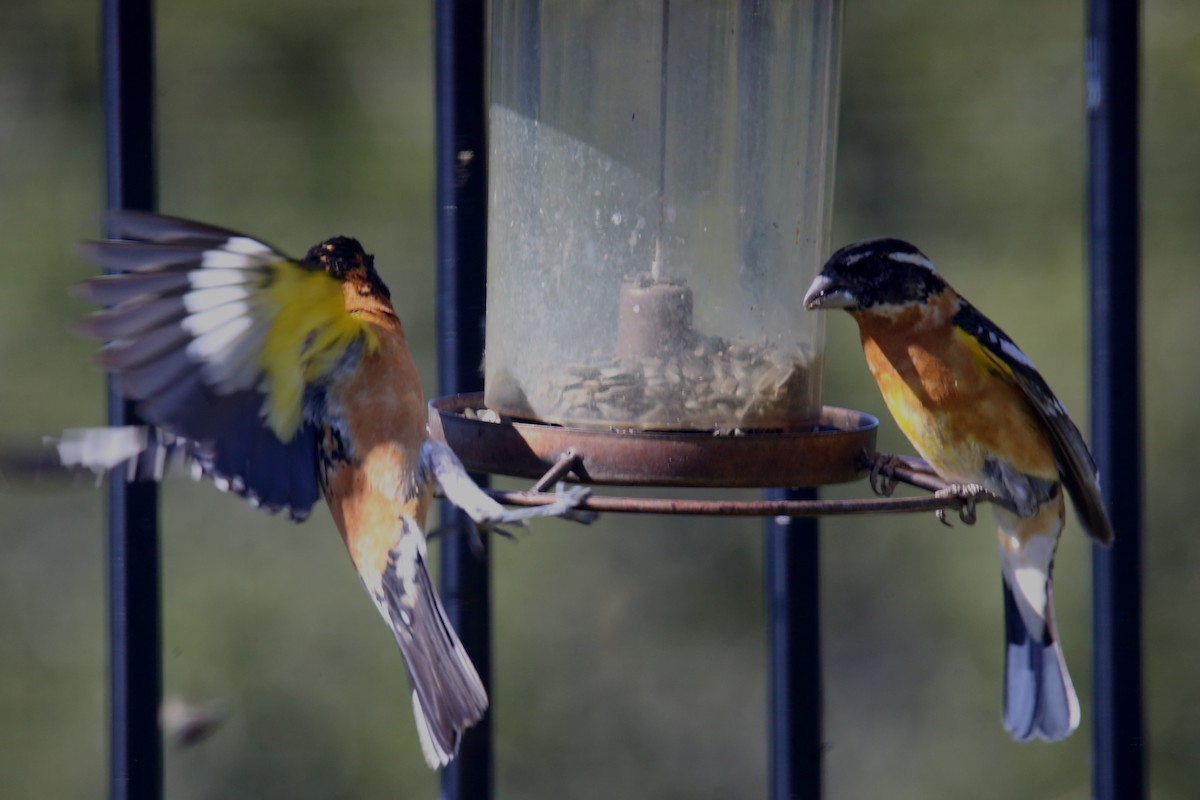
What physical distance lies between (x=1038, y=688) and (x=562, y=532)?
7.58 ft

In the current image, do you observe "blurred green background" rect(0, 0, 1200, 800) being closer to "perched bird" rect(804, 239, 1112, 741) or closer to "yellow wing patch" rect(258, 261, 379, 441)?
"perched bird" rect(804, 239, 1112, 741)

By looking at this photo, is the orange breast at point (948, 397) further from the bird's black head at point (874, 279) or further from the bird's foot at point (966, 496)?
the bird's foot at point (966, 496)

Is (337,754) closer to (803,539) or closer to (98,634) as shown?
(98,634)

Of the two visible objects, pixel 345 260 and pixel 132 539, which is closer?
pixel 132 539

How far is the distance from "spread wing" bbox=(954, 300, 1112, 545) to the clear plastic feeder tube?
1.65ft

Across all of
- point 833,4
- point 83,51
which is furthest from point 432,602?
point 83,51

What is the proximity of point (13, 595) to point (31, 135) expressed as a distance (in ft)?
5.37

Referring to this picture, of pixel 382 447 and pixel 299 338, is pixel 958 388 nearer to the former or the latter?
pixel 382 447

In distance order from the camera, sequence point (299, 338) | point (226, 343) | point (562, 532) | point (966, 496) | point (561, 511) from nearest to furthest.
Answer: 1. point (561, 511)
2. point (966, 496)
3. point (226, 343)
4. point (299, 338)
5. point (562, 532)

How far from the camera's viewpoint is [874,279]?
122 inches

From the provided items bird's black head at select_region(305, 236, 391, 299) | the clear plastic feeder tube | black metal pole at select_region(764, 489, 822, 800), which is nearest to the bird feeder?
the clear plastic feeder tube

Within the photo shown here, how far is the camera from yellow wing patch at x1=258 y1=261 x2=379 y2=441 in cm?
274

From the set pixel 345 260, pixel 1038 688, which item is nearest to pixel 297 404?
pixel 345 260

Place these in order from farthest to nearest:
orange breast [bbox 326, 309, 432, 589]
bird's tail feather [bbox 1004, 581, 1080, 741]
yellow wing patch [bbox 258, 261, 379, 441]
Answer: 1. bird's tail feather [bbox 1004, 581, 1080, 741]
2. orange breast [bbox 326, 309, 432, 589]
3. yellow wing patch [bbox 258, 261, 379, 441]
